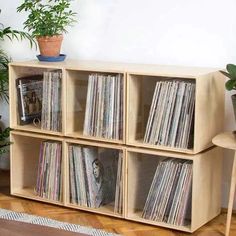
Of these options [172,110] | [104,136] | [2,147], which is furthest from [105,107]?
[2,147]

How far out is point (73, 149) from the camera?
3.11 meters

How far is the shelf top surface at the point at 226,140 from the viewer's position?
103 inches

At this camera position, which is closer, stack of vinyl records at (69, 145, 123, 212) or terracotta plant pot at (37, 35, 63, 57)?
stack of vinyl records at (69, 145, 123, 212)

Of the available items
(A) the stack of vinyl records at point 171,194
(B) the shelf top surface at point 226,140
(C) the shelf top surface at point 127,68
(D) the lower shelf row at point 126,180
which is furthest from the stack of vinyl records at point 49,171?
(B) the shelf top surface at point 226,140

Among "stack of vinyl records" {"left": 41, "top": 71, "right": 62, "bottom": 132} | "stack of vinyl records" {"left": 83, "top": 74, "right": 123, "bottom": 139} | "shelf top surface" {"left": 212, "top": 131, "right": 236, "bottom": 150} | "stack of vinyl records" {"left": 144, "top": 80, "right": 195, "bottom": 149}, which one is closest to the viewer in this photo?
"shelf top surface" {"left": 212, "top": 131, "right": 236, "bottom": 150}

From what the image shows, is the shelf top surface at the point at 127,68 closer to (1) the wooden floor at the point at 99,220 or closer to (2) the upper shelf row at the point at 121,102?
(2) the upper shelf row at the point at 121,102

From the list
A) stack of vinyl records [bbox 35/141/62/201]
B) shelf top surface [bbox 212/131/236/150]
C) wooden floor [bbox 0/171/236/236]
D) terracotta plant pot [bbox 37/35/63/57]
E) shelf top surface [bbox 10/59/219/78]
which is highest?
terracotta plant pot [bbox 37/35/63/57]

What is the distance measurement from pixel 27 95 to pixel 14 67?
0.58 ft

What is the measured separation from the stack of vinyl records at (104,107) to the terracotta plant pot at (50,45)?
0.34 metres

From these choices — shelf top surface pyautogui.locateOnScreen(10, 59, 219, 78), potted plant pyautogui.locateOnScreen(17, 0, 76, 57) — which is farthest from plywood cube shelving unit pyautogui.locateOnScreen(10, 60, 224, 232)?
potted plant pyautogui.locateOnScreen(17, 0, 76, 57)

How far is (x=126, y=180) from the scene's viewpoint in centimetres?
295

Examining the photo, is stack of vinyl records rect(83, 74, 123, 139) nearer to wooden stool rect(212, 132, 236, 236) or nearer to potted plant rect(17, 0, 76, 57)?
potted plant rect(17, 0, 76, 57)

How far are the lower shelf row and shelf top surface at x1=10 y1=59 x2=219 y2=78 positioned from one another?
40cm

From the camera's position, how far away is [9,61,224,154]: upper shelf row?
2.79m
